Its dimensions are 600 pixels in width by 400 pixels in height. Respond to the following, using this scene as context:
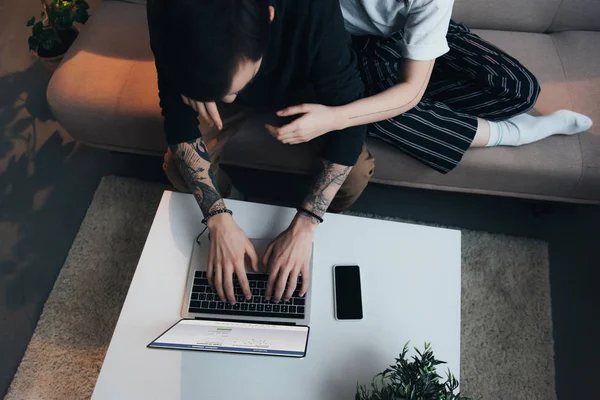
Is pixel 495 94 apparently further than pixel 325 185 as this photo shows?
Yes

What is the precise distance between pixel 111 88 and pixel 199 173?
43 cm

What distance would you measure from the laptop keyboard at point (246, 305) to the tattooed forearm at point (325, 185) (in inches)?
7.4

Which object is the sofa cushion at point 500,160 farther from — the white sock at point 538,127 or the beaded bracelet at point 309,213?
the beaded bracelet at point 309,213

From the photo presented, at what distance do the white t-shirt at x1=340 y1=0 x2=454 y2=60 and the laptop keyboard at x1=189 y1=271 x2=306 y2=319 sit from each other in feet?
1.92

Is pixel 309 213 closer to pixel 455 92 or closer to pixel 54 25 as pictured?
pixel 455 92

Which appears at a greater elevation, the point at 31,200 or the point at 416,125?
the point at 416,125

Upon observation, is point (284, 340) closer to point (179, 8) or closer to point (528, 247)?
point (179, 8)

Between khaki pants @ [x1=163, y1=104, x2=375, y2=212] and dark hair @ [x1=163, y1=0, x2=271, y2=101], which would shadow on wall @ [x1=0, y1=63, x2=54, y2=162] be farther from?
dark hair @ [x1=163, y1=0, x2=271, y2=101]

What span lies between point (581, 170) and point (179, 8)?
3.68ft

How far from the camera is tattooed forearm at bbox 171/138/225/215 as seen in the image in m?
1.03

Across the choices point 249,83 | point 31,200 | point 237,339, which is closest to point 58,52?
point 31,200

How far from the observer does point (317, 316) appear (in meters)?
0.96

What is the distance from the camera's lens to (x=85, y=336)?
4.35 feet

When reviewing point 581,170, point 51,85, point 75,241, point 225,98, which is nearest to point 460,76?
point 581,170
